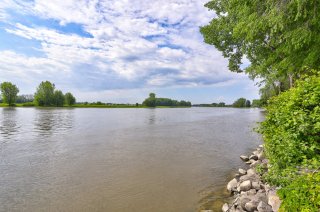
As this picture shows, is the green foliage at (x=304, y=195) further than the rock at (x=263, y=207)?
No

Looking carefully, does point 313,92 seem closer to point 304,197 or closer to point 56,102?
point 304,197

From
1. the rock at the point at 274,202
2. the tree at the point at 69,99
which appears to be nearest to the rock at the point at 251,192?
the rock at the point at 274,202

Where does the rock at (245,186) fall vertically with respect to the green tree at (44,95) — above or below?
below

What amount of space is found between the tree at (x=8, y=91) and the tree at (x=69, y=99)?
24.2 metres

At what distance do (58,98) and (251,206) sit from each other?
12503 centimetres

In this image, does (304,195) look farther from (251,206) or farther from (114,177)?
(114,177)

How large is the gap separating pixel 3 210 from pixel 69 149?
9.12m

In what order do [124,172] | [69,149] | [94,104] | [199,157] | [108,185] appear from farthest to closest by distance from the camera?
[94,104], [69,149], [199,157], [124,172], [108,185]

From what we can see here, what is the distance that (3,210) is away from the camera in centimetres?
696

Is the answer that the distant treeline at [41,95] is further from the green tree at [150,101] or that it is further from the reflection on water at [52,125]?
the reflection on water at [52,125]

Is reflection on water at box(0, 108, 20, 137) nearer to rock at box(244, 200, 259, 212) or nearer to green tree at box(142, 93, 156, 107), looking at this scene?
rock at box(244, 200, 259, 212)

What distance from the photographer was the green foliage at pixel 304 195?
9.80ft

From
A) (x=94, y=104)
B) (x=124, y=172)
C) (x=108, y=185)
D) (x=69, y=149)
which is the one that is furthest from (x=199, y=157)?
(x=94, y=104)

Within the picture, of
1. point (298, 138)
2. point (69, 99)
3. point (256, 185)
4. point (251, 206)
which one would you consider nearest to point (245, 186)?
point (256, 185)
